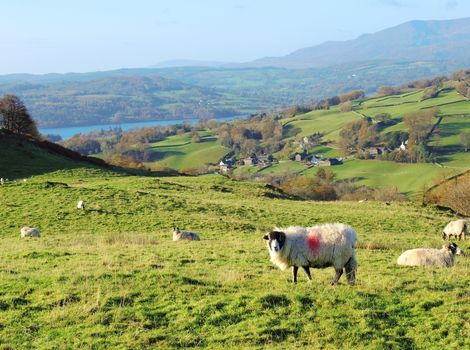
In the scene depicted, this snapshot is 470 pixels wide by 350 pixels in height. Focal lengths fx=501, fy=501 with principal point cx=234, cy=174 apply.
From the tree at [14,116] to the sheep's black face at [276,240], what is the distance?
70575 millimetres

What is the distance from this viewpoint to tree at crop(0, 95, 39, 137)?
76.4 metres

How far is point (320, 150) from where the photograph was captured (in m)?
166

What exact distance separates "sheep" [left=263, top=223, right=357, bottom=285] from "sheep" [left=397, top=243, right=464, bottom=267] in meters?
5.08

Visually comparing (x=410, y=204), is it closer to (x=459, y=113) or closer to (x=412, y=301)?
(x=412, y=301)

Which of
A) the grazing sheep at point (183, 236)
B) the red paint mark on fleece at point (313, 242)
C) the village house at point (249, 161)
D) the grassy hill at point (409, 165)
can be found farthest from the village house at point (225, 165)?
the red paint mark on fleece at point (313, 242)

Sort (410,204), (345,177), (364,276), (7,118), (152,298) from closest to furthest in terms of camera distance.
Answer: (152,298) < (364,276) < (410,204) < (7,118) < (345,177)

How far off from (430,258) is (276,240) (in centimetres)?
729

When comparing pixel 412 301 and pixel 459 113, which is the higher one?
pixel 412 301

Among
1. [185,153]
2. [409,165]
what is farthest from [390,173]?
[185,153]

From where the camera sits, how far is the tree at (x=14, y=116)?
76.4m

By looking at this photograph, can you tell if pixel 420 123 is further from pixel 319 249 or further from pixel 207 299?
pixel 207 299

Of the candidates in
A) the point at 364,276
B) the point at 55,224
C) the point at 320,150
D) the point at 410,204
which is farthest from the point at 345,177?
the point at 364,276

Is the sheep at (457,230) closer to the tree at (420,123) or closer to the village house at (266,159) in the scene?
the tree at (420,123)

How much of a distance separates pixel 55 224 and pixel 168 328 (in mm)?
21234
